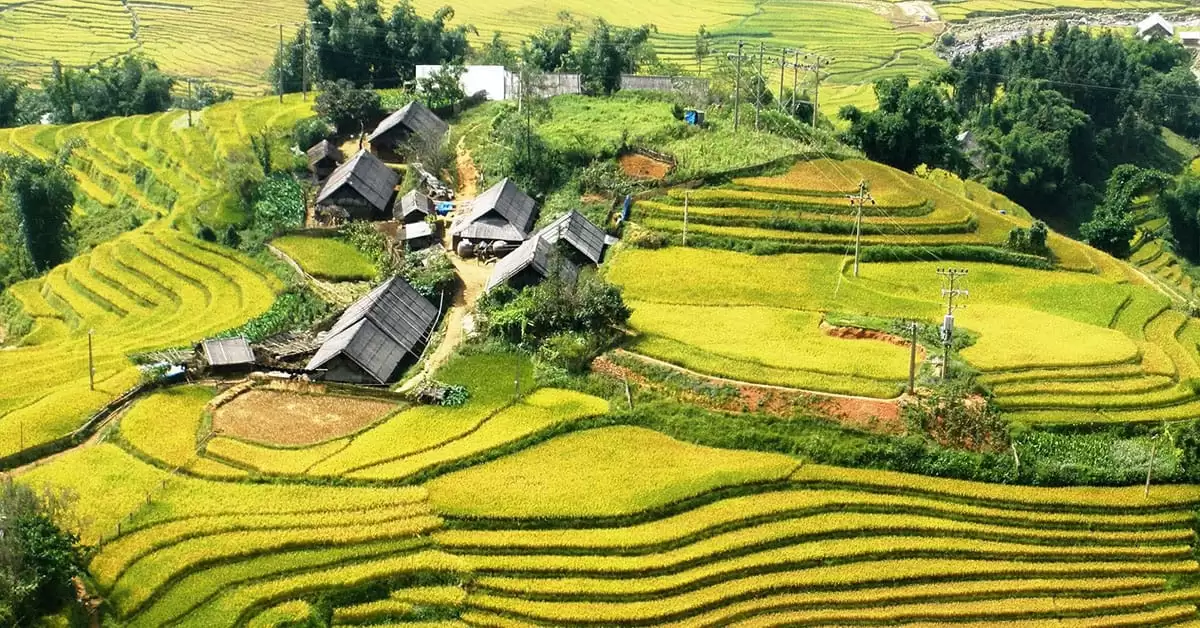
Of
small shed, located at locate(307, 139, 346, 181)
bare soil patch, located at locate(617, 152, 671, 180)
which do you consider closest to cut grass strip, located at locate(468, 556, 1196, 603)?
bare soil patch, located at locate(617, 152, 671, 180)

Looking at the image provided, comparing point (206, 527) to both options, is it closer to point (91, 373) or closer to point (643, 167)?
point (91, 373)

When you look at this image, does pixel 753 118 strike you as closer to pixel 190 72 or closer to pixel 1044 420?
pixel 1044 420

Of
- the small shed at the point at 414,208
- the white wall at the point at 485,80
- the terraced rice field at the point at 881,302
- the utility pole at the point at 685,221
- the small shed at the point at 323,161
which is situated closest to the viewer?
the terraced rice field at the point at 881,302

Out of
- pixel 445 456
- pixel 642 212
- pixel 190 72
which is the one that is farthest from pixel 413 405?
pixel 190 72

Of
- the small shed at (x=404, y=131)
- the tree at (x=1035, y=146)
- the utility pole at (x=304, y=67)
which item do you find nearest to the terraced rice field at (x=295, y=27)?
the utility pole at (x=304, y=67)

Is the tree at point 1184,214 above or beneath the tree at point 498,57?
beneath

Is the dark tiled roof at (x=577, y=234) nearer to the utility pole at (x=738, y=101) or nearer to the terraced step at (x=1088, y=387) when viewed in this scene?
the utility pole at (x=738, y=101)

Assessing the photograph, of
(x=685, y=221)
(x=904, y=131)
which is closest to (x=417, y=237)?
Result: (x=685, y=221)
